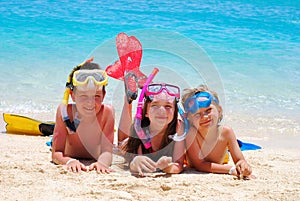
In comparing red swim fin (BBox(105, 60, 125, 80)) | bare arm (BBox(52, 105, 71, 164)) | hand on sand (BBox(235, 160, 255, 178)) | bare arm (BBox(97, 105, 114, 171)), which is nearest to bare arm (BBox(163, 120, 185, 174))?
hand on sand (BBox(235, 160, 255, 178))

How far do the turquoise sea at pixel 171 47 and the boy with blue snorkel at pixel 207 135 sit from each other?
0.94 meters

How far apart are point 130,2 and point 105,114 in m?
12.9

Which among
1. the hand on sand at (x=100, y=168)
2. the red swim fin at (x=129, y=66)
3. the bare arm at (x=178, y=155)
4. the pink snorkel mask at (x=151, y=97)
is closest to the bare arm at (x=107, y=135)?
the hand on sand at (x=100, y=168)

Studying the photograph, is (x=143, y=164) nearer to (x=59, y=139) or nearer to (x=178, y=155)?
(x=178, y=155)

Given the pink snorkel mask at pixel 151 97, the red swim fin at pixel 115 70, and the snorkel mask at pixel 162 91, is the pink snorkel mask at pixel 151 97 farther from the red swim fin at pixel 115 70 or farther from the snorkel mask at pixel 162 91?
the red swim fin at pixel 115 70

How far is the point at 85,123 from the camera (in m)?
3.74

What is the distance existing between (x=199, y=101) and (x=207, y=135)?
29 centimetres

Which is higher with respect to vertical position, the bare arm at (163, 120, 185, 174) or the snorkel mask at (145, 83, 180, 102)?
the snorkel mask at (145, 83, 180, 102)

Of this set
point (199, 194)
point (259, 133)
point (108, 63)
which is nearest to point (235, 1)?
point (259, 133)

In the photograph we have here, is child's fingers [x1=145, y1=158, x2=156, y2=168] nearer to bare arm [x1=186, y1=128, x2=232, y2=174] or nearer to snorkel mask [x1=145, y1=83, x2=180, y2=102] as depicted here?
bare arm [x1=186, y1=128, x2=232, y2=174]

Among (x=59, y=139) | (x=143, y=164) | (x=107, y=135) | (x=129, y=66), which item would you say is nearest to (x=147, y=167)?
(x=143, y=164)

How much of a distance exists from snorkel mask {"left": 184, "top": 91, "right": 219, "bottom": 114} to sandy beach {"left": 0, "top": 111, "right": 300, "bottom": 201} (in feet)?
1.66

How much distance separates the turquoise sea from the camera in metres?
6.53

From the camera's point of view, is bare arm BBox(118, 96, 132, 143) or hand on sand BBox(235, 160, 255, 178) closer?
hand on sand BBox(235, 160, 255, 178)
